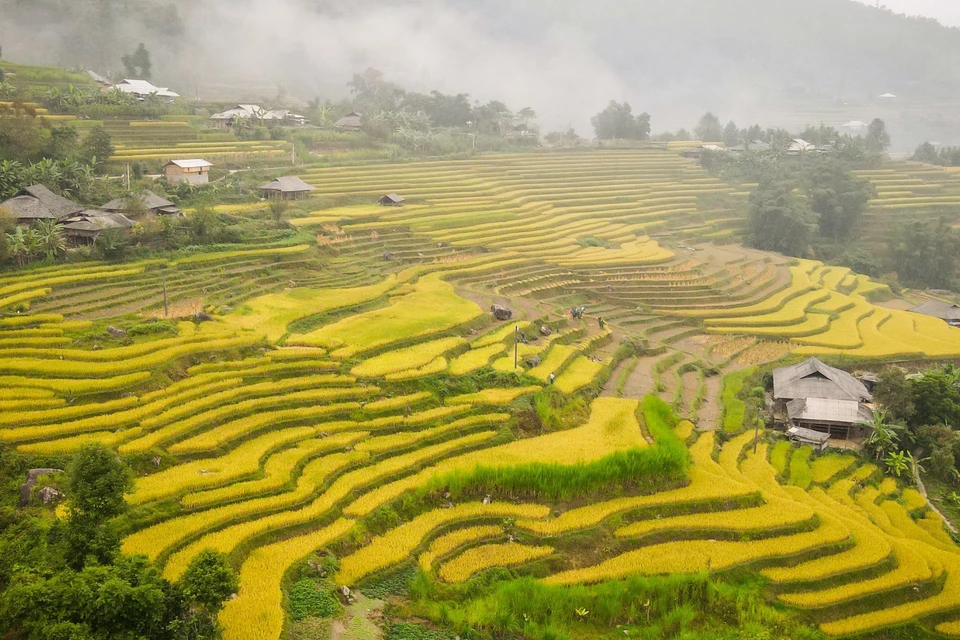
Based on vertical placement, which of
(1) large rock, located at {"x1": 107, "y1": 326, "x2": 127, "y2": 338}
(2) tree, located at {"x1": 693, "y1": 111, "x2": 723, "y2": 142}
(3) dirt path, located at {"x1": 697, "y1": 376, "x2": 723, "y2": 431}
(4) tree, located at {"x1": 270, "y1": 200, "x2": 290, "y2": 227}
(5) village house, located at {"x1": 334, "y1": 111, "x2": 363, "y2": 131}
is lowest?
(3) dirt path, located at {"x1": 697, "y1": 376, "x2": 723, "y2": 431}

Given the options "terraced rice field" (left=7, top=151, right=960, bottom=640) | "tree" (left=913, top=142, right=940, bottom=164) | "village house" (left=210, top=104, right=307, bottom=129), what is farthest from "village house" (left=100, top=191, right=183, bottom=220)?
"tree" (left=913, top=142, right=940, bottom=164)

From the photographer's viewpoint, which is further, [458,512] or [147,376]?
[147,376]

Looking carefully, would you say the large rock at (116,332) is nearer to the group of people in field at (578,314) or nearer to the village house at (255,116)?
the group of people in field at (578,314)

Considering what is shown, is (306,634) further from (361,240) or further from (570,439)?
(361,240)

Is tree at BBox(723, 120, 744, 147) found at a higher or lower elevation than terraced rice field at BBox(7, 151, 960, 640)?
higher

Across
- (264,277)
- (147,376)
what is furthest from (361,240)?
(147,376)

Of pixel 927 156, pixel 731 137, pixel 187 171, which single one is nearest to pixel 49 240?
pixel 187 171

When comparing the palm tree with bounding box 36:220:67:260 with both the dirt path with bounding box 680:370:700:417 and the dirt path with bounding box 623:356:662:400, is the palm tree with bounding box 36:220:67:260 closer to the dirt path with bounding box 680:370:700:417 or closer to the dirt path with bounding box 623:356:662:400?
the dirt path with bounding box 623:356:662:400

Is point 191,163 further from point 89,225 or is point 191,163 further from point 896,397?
point 896,397
